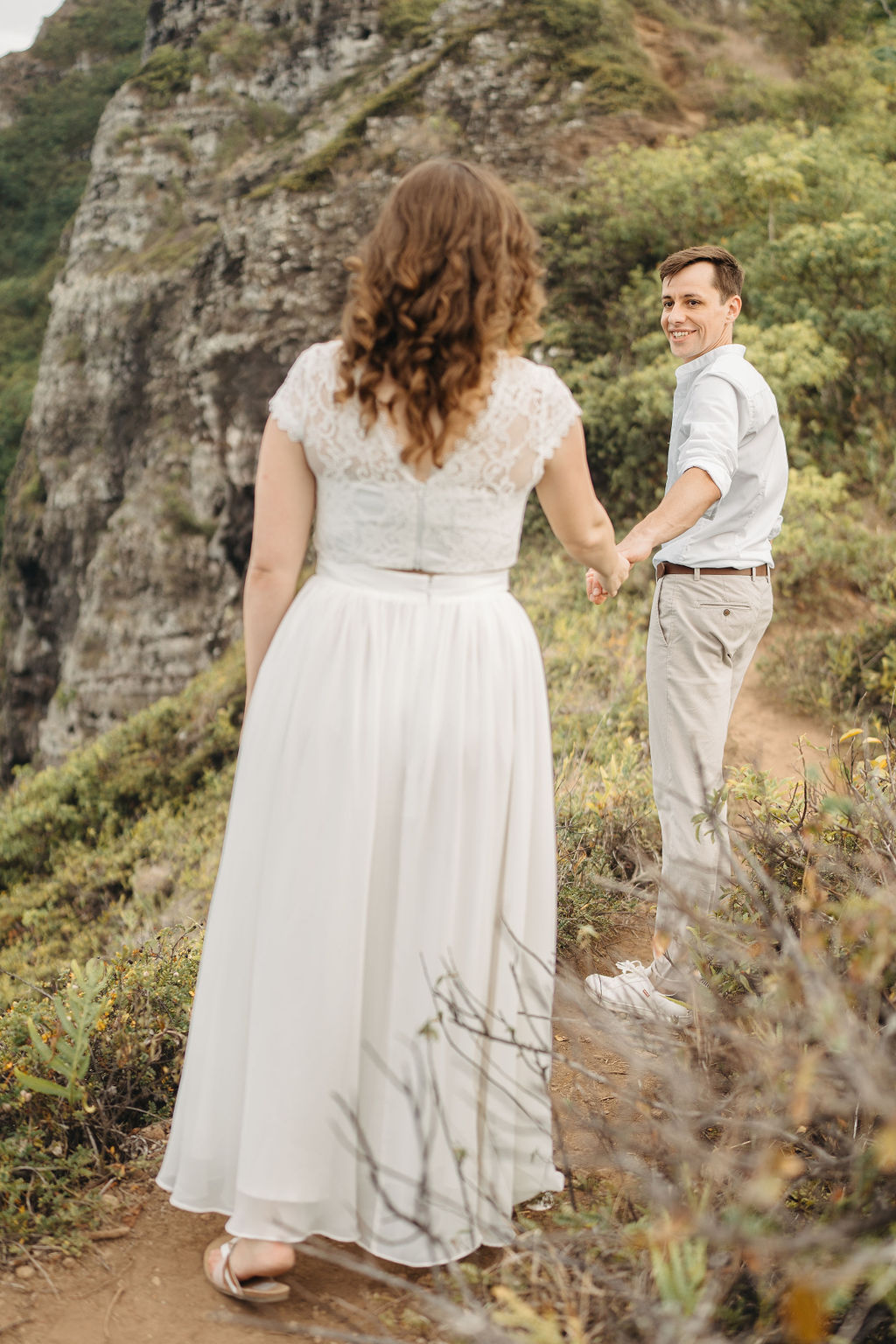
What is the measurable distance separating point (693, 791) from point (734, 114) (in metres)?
12.7

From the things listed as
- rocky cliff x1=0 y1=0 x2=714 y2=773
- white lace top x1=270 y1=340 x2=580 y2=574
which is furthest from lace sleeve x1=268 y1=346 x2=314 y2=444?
rocky cliff x1=0 y1=0 x2=714 y2=773

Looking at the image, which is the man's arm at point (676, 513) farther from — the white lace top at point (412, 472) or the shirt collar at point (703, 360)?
the white lace top at point (412, 472)

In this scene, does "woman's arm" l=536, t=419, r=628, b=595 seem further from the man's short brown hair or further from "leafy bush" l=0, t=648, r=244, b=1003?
"leafy bush" l=0, t=648, r=244, b=1003

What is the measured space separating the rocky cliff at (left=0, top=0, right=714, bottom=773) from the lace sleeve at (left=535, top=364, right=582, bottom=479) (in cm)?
1162

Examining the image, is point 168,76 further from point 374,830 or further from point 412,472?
point 374,830

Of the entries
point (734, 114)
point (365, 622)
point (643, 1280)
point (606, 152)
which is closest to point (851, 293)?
point (606, 152)

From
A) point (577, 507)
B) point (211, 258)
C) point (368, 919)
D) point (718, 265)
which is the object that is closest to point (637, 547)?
point (577, 507)

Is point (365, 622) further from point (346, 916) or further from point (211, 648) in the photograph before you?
point (211, 648)

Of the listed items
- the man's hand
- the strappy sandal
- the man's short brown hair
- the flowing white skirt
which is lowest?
the strappy sandal

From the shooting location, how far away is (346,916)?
2.12 metres

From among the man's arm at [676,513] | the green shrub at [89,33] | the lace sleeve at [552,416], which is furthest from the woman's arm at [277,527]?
the green shrub at [89,33]

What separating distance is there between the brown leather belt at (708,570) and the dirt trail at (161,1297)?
145cm

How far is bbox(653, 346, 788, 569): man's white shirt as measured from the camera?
3.03 meters

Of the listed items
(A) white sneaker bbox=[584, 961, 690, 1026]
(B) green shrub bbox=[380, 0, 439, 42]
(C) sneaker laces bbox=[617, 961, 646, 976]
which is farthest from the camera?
(B) green shrub bbox=[380, 0, 439, 42]
